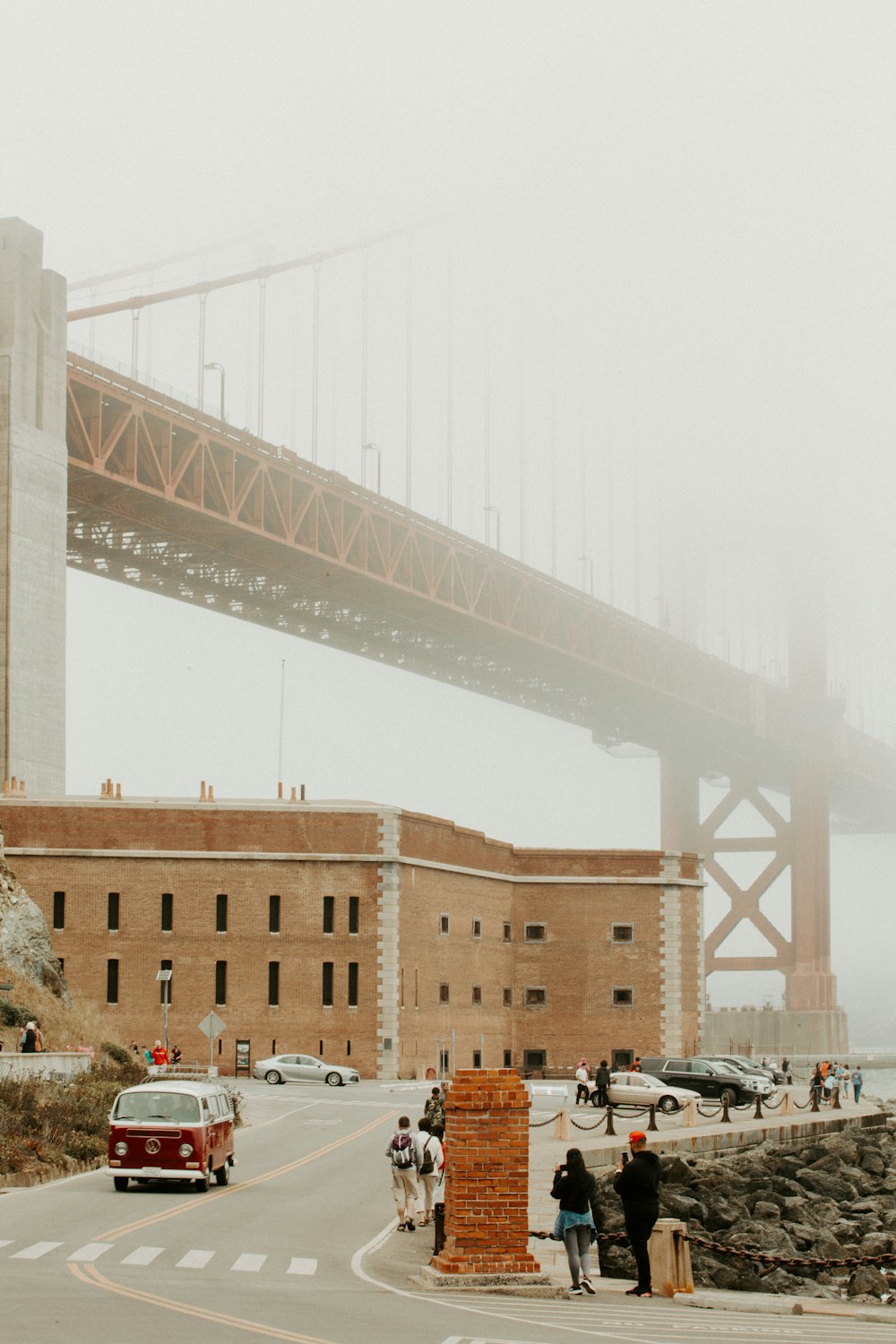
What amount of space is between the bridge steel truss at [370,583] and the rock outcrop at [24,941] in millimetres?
12892

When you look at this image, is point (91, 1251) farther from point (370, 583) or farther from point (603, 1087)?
point (370, 583)

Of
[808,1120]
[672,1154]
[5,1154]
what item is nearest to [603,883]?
[808,1120]

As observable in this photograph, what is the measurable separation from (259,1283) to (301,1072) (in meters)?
33.9

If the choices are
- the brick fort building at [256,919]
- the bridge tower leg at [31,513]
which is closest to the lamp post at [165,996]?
the brick fort building at [256,919]

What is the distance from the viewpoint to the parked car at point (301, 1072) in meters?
49.2

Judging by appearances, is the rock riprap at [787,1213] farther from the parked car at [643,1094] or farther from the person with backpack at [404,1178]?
the parked car at [643,1094]

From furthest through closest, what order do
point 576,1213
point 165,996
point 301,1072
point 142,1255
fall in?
point 165,996
point 301,1072
point 142,1255
point 576,1213

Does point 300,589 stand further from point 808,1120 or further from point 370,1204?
point 370,1204

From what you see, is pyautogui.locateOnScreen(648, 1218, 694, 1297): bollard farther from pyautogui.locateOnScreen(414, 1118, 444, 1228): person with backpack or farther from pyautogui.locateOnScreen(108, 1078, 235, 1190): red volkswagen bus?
pyautogui.locateOnScreen(108, 1078, 235, 1190): red volkswagen bus

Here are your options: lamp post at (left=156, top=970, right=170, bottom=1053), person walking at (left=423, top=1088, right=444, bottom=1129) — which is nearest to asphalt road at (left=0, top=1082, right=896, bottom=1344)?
person walking at (left=423, top=1088, right=444, bottom=1129)

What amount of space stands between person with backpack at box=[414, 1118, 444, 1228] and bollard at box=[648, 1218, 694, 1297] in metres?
4.31

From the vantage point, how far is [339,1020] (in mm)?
53344

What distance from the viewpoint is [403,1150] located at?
2066 centimetres

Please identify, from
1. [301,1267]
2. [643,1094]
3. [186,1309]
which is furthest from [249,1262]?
[643,1094]
